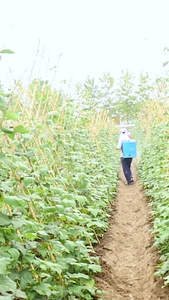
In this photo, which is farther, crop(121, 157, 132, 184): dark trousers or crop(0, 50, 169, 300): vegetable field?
crop(121, 157, 132, 184): dark trousers

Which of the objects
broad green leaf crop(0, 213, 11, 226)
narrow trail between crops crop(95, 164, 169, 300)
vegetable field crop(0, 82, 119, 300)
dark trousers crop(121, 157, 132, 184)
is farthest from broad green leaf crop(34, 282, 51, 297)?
dark trousers crop(121, 157, 132, 184)

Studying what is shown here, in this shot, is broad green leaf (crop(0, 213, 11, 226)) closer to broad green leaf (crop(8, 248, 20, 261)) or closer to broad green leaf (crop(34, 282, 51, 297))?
broad green leaf (crop(8, 248, 20, 261))

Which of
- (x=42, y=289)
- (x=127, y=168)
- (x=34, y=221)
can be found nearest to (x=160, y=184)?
(x=34, y=221)

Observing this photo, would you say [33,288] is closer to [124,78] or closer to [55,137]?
[55,137]

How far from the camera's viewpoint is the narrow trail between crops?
11.7ft

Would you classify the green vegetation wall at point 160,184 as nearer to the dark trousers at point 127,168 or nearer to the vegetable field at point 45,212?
the vegetable field at point 45,212

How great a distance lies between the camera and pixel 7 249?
2012 millimetres

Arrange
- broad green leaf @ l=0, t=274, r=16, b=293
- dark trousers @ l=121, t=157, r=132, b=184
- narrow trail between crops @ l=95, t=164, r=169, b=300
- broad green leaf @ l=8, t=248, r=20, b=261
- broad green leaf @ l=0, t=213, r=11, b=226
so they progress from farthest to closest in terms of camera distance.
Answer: dark trousers @ l=121, t=157, r=132, b=184
narrow trail between crops @ l=95, t=164, r=169, b=300
broad green leaf @ l=8, t=248, r=20, b=261
broad green leaf @ l=0, t=213, r=11, b=226
broad green leaf @ l=0, t=274, r=16, b=293

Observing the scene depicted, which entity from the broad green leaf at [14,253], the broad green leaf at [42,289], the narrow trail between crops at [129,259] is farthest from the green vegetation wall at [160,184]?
the broad green leaf at [14,253]

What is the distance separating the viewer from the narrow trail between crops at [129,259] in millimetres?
3564

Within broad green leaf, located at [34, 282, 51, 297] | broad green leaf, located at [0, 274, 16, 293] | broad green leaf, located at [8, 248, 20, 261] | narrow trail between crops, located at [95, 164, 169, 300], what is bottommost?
narrow trail between crops, located at [95, 164, 169, 300]

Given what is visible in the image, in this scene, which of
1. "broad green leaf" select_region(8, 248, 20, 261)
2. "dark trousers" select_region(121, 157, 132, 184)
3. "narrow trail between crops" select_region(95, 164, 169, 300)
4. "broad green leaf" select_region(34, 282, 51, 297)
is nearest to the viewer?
"broad green leaf" select_region(8, 248, 20, 261)

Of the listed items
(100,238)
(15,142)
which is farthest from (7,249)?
(100,238)

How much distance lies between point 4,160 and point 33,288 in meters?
Answer: 1.04
